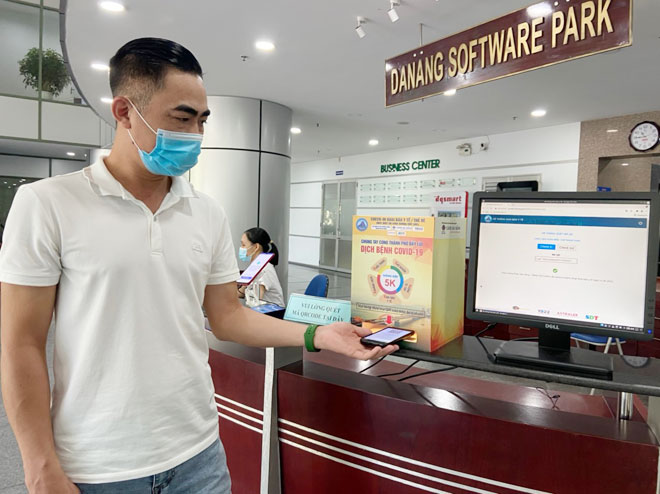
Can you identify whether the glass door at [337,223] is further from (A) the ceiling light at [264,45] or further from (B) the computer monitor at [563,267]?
(B) the computer monitor at [563,267]

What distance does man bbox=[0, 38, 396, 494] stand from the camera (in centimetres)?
86

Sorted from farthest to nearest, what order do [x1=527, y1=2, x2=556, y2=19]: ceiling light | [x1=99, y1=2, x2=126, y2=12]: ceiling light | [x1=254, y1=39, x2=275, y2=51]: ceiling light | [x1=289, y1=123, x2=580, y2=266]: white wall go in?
[x1=289, y1=123, x2=580, y2=266]: white wall, [x1=254, y1=39, x2=275, y2=51]: ceiling light, [x1=99, y1=2, x2=126, y2=12]: ceiling light, [x1=527, y1=2, x2=556, y2=19]: ceiling light

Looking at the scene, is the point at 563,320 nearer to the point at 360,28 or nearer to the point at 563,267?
the point at 563,267

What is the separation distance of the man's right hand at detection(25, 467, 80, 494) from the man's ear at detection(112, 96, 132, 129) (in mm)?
743

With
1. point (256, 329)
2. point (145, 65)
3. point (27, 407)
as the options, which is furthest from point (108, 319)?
point (145, 65)

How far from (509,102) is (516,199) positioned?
227 inches

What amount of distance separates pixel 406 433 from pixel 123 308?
0.85m

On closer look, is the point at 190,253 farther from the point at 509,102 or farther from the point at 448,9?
the point at 509,102

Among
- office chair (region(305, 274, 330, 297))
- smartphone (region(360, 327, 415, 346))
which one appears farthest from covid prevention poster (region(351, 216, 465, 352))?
office chair (region(305, 274, 330, 297))

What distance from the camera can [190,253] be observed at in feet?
3.49

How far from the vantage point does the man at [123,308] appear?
2.81 feet

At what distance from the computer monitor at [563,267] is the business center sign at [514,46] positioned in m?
1.50

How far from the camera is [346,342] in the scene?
1.16 metres

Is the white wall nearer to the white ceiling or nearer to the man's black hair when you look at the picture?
the white ceiling
